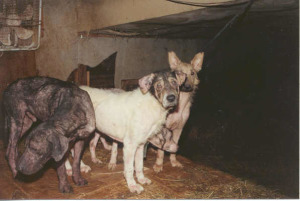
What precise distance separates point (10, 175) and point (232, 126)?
6489 millimetres

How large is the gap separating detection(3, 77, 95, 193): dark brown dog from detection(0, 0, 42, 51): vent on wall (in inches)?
69.0

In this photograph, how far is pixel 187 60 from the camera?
11148 millimetres

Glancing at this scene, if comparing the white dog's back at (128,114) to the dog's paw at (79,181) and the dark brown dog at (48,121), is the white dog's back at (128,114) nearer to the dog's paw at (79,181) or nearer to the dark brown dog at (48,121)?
the dark brown dog at (48,121)

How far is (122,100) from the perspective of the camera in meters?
5.16

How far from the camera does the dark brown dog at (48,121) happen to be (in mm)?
3979

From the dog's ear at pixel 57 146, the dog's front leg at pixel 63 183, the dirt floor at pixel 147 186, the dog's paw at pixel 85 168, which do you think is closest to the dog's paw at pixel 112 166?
the dirt floor at pixel 147 186

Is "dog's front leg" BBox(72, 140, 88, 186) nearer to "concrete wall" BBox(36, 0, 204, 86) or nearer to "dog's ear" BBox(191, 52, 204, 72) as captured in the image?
"dog's ear" BBox(191, 52, 204, 72)

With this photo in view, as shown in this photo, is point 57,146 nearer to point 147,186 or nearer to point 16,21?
point 147,186

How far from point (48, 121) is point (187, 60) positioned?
305 inches

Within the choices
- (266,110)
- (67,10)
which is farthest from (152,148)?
(266,110)

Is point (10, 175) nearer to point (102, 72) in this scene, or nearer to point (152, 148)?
point (152, 148)

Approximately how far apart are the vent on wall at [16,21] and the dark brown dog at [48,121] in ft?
5.75

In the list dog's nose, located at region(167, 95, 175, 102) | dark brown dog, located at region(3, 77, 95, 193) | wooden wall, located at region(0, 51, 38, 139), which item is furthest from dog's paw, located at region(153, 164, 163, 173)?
wooden wall, located at region(0, 51, 38, 139)

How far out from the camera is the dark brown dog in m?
3.98
